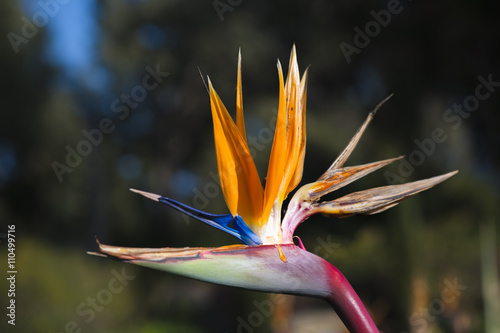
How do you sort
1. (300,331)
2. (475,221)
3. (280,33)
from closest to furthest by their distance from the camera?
(475,221)
(300,331)
(280,33)

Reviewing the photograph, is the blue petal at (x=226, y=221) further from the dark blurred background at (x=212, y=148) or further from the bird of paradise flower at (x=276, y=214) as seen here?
the dark blurred background at (x=212, y=148)

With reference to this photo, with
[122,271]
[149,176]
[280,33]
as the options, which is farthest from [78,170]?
[280,33]

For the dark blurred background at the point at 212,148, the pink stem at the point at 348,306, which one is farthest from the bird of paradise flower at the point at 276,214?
the dark blurred background at the point at 212,148

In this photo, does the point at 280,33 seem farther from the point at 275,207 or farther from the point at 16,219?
the point at 275,207

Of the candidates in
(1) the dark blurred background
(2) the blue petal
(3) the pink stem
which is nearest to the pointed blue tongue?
(2) the blue petal

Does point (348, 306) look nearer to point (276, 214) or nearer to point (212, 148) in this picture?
point (276, 214)

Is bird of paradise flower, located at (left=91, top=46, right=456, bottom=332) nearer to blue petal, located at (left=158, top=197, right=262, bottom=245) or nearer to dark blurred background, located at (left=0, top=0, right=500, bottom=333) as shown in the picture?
blue petal, located at (left=158, top=197, right=262, bottom=245)
